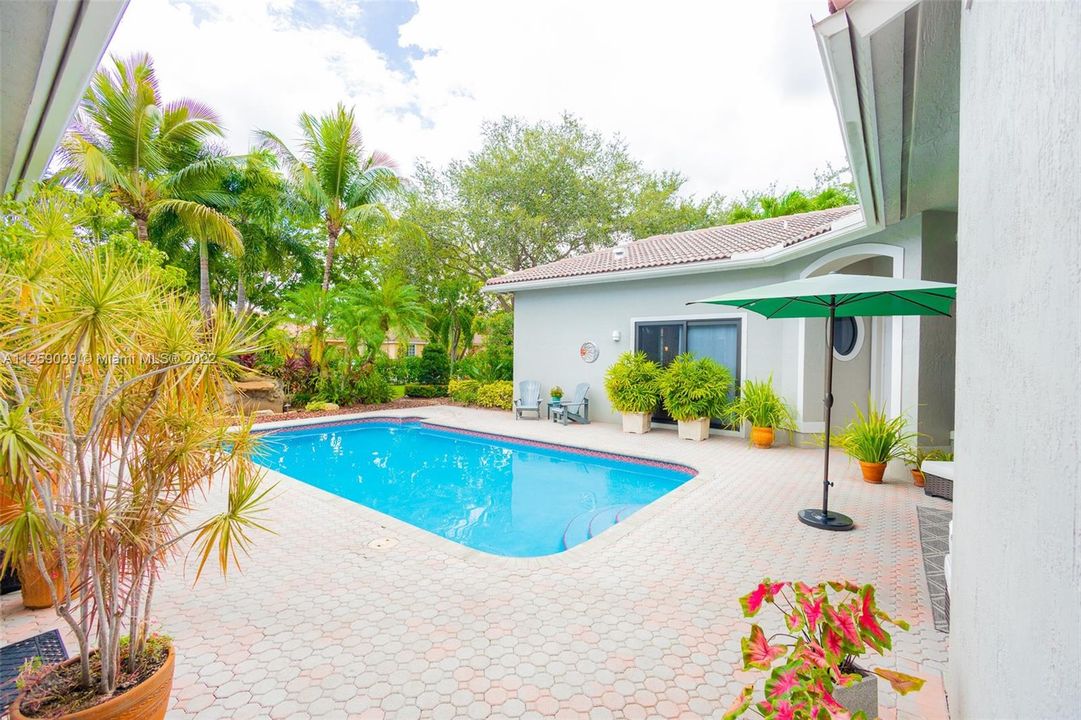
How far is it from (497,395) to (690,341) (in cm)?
718

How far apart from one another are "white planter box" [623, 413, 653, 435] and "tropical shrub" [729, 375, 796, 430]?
2.25 m

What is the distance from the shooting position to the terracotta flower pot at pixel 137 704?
2.23 m

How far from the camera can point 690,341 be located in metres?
12.1

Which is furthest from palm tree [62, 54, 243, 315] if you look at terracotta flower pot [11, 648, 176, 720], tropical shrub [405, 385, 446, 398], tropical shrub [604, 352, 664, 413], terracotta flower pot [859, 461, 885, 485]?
terracotta flower pot [859, 461, 885, 485]

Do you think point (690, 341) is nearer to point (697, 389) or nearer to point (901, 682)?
point (697, 389)

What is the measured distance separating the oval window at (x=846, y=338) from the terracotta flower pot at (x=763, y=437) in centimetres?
220

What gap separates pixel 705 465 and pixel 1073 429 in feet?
27.0

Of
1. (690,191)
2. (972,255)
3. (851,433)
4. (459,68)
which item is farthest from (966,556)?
Result: (690,191)

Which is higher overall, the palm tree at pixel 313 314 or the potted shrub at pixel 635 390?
the palm tree at pixel 313 314

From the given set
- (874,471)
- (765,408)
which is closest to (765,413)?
(765,408)

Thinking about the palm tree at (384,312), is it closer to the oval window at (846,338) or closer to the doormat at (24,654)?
the oval window at (846,338)

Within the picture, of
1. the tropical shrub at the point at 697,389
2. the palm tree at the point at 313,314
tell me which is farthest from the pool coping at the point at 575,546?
the palm tree at the point at 313,314

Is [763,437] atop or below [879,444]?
below

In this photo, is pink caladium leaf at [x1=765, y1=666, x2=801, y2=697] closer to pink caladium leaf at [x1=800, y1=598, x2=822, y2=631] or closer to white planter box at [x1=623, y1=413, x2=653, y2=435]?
pink caladium leaf at [x1=800, y1=598, x2=822, y2=631]
